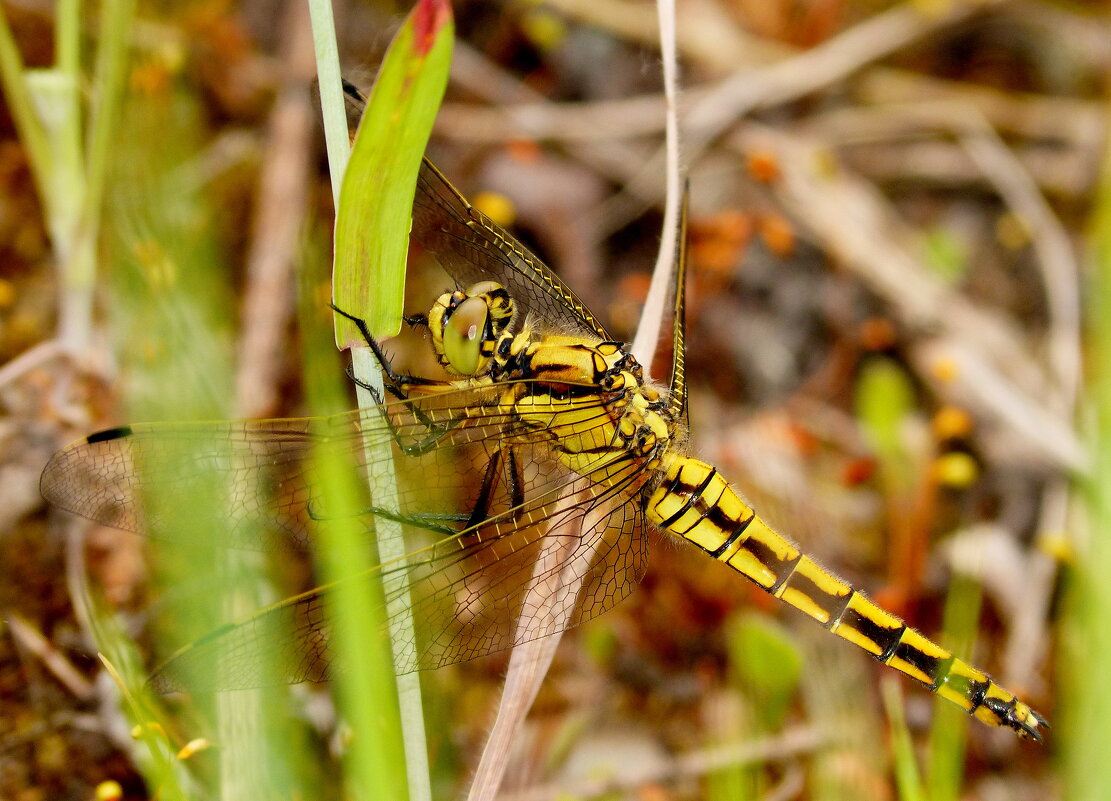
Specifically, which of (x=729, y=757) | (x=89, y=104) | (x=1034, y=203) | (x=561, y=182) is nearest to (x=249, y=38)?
(x=89, y=104)

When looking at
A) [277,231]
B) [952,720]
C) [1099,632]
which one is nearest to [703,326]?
[277,231]

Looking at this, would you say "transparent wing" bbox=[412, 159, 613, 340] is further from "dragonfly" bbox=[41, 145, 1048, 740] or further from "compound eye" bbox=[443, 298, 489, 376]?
"compound eye" bbox=[443, 298, 489, 376]

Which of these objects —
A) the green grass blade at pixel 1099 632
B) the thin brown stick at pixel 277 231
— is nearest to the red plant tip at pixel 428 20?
the green grass blade at pixel 1099 632

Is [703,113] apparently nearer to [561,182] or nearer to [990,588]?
[561,182]

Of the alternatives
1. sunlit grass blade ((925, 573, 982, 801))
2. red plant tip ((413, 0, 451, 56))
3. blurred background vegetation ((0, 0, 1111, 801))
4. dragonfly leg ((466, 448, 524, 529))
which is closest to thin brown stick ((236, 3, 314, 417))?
blurred background vegetation ((0, 0, 1111, 801))

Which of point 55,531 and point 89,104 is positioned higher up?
point 89,104
